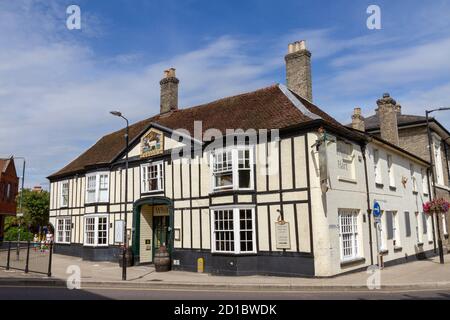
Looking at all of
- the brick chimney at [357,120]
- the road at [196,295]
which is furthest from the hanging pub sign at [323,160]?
the brick chimney at [357,120]

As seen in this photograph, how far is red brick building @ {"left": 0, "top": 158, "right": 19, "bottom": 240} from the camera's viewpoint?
45.1m

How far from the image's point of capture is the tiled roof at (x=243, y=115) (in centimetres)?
1716

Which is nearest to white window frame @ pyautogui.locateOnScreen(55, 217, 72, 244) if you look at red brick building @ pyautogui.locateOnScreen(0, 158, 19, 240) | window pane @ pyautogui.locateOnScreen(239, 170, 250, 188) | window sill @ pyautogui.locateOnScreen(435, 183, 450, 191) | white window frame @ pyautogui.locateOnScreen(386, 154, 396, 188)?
window pane @ pyautogui.locateOnScreen(239, 170, 250, 188)

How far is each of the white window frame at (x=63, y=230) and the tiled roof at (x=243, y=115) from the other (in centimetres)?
394

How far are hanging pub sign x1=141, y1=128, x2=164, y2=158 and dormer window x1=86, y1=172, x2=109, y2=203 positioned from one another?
4.30 m

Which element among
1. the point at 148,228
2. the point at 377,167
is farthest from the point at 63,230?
the point at 377,167

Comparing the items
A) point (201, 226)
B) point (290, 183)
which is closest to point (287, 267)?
point (290, 183)

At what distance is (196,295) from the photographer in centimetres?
1220

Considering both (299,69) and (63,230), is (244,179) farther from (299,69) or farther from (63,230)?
(63,230)

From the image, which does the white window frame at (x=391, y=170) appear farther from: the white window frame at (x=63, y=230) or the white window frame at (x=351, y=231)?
the white window frame at (x=63, y=230)

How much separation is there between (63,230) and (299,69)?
66.3 feet
